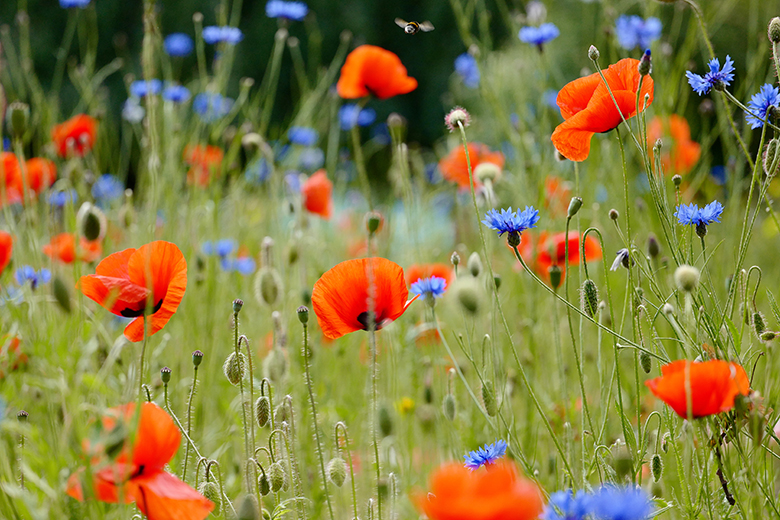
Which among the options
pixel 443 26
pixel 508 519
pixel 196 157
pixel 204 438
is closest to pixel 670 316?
pixel 508 519

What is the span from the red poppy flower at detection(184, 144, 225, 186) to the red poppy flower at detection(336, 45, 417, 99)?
2.33 ft

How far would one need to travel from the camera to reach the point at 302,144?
227 centimetres

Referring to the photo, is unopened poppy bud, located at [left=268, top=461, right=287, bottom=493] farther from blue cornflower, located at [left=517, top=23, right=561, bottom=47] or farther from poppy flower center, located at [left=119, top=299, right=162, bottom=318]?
blue cornflower, located at [left=517, top=23, right=561, bottom=47]

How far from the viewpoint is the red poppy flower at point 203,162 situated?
1.98m

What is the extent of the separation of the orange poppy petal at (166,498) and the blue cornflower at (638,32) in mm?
1454

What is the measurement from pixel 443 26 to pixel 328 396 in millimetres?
8495

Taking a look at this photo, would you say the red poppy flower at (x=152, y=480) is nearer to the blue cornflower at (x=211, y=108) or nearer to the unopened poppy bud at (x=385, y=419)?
the unopened poppy bud at (x=385, y=419)

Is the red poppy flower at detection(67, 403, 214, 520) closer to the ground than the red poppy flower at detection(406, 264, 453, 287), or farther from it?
closer to the ground

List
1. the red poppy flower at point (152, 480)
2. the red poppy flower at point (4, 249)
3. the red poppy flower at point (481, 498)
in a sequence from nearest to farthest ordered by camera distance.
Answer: the red poppy flower at point (481, 498) < the red poppy flower at point (152, 480) < the red poppy flower at point (4, 249)

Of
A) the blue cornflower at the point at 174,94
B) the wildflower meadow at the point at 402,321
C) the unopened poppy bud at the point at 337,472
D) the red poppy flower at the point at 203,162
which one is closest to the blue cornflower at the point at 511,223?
the wildflower meadow at the point at 402,321

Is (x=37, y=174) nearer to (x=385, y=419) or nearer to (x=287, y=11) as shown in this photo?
(x=287, y=11)

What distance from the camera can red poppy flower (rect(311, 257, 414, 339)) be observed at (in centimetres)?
81

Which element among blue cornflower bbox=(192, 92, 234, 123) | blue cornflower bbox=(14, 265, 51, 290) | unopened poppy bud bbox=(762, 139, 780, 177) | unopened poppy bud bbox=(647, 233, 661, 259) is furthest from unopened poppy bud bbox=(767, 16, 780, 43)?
blue cornflower bbox=(192, 92, 234, 123)

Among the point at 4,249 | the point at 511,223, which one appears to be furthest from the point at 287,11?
the point at 511,223
